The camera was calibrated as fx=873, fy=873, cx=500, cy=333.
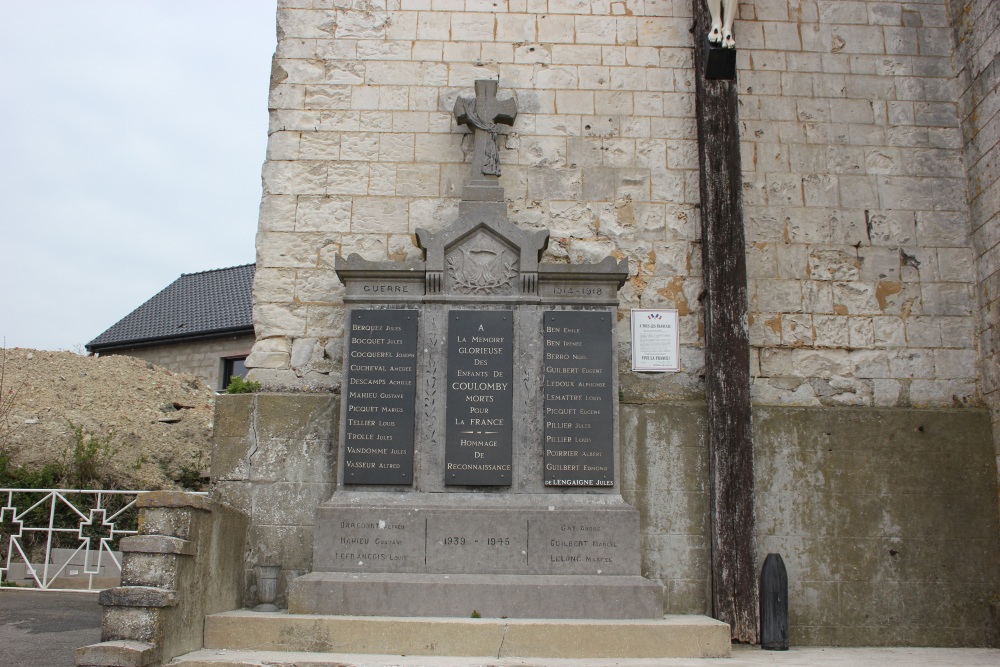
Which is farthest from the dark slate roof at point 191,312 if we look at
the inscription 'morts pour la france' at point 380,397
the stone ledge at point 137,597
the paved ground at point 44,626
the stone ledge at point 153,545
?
the stone ledge at point 137,597

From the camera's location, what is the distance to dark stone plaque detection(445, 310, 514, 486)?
564 centimetres

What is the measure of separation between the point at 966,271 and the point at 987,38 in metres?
1.75

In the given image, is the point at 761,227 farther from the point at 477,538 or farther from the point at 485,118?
the point at 477,538

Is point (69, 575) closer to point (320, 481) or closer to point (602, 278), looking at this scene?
point (320, 481)

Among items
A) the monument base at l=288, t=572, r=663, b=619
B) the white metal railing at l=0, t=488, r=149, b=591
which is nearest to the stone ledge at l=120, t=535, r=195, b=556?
the monument base at l=288, t=572, r=663, b=619

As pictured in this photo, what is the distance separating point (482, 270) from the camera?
6027 mm

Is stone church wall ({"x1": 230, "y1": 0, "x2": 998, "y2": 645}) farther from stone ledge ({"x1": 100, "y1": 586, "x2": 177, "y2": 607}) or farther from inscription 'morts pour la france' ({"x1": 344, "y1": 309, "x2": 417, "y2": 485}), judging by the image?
stone ledge ({"x1": 100, "y1": 586, "x2": 177, "y2": 607})

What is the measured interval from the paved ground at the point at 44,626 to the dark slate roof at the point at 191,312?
14.9m

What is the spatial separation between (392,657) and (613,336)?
2.52 metres

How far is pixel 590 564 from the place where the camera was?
17.6ft

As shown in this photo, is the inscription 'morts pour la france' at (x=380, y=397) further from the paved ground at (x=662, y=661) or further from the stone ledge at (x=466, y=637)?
the paved ground at (x=662, y=661)

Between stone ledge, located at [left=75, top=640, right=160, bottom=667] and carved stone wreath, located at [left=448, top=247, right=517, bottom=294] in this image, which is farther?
carved stone wreath, located at [left=448, top=247, right=517, bottom=294]

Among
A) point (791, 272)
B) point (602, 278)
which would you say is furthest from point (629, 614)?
point (791, 272)

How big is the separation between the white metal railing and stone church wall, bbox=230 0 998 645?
3607mm
